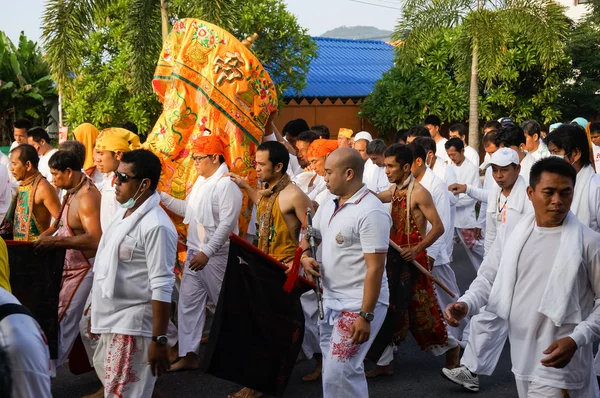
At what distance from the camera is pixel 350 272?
5.20m

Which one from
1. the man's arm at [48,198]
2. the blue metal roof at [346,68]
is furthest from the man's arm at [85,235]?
the blue metal roof at [346,68]

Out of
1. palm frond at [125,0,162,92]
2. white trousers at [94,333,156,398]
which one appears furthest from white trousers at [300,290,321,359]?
palm frond at [125,0,162,92]

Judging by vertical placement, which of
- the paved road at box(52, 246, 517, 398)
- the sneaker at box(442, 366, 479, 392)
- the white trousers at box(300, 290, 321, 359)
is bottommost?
the paved road at box(52, 246, 517, 398)

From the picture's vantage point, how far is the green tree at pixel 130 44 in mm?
14070

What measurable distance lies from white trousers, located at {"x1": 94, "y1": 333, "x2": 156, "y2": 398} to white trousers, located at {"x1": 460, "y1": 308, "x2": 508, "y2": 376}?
92.9 inches

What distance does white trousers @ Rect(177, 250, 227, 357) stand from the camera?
23.6ft

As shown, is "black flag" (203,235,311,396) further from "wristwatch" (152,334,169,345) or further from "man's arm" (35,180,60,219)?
"man's arm" (35,180,60,219)

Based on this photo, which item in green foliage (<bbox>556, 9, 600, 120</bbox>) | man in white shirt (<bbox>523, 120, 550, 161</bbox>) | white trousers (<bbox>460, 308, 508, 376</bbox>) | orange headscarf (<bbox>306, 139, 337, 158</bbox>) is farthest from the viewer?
green foliage (<bbox>556, 9, 600, 120</bbox>)

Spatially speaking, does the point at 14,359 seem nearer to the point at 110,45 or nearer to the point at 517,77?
the point at 110,45

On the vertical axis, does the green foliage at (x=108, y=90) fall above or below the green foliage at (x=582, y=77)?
below

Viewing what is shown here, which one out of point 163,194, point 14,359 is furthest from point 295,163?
point 14,359

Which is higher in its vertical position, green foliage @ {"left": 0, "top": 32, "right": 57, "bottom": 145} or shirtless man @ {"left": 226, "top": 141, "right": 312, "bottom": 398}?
green foliage @ {"left": 0, "top": 32, "right": 57, "bottom": 145}

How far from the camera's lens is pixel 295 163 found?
32.7 feet

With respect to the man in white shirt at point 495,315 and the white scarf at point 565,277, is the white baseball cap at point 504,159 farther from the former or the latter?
the white scarf at point 565,277
